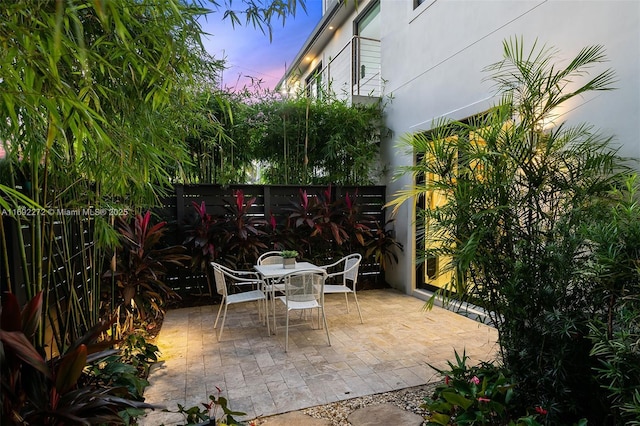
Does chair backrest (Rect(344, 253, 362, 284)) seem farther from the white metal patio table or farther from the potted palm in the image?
the potted palm

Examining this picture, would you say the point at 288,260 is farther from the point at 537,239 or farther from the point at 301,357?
the point at 537,239

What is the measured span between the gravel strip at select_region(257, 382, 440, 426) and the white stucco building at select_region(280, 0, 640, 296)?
86.7 inches

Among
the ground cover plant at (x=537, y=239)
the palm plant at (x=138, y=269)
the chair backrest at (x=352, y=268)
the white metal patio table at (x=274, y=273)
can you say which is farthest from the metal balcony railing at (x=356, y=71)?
the ground cover plant at (x=537, y=239)

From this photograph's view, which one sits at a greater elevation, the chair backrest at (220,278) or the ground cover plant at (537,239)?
the ground cover plant at (537,239)

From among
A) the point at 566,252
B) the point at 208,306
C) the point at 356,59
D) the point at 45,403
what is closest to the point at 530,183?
the point at 566,252

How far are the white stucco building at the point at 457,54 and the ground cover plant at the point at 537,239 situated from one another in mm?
166

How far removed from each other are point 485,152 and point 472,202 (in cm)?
31

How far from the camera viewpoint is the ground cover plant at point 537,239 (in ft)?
5.90

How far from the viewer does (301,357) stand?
306 cm

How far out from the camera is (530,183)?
213 cm

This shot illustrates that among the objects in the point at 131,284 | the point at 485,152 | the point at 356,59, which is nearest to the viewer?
the point at 485,152

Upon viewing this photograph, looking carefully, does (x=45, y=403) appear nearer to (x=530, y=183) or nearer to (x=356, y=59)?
(x=530, y=183)

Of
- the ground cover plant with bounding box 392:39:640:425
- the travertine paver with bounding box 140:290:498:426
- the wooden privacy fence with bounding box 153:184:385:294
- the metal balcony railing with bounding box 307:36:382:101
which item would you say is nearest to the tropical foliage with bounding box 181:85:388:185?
the wooden privacy fence with bounding box 153:184:385:294

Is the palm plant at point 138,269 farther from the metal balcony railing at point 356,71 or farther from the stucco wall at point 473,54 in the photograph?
the metal balcony railing at point 356,71
